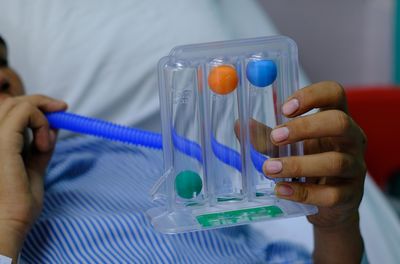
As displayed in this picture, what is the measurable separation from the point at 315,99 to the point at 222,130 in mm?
111

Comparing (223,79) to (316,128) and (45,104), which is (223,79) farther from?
(45,104)

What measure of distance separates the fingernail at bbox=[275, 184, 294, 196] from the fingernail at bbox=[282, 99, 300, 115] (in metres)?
0.08

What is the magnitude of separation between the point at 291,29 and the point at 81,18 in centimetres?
77

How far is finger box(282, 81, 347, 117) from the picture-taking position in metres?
0.60

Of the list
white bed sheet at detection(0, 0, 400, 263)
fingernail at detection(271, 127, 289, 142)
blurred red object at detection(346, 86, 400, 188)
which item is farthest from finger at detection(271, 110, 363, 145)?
blurred red object at detection(346, 86, 400, 188)

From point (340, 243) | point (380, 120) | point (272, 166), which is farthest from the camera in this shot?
point (380, 120)

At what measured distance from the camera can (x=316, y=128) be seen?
61cm

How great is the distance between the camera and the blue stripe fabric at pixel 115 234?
758 mm

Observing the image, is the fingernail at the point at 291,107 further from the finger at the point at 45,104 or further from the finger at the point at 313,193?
the finger at the point at 45,104

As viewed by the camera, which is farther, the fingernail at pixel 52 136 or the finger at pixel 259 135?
the fingernail at pixel 52 136

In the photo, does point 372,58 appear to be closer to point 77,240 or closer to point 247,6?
point 247,6

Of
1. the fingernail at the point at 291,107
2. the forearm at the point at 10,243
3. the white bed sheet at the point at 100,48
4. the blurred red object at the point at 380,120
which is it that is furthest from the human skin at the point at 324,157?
the blurred red object at the point at 380,120

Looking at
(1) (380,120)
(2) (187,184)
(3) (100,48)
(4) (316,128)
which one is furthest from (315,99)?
(1) (380,120)

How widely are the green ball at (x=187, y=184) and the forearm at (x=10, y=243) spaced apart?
0.72 feet
